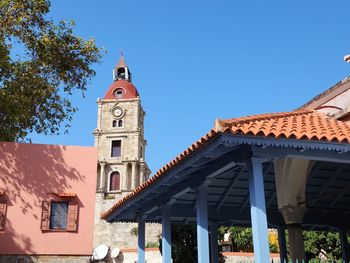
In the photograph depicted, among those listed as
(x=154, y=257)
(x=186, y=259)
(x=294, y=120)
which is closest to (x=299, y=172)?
(x=294, y=120)

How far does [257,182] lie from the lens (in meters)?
6.48

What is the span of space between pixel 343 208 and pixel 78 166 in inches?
342

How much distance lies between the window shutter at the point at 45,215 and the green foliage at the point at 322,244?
43.8ft

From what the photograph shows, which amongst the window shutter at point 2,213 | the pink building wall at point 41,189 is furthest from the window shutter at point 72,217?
the window shutter at point 2,213

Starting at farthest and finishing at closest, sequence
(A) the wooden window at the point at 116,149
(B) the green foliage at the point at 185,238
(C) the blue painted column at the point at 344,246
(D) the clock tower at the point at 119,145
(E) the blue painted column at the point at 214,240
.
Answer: (A) the wooden window at the point at 116,149, (D) the clock tower at the point at 119,145, (B) the green foliage at the point at 185,238, (C) the blue painted column at the point at 344,246, (E) the blue painted column at the point at 214,240

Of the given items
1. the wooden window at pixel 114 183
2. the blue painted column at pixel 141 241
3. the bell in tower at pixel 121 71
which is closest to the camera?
the blue painted column at pixel 141 241

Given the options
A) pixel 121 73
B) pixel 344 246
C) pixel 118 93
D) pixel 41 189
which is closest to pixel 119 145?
pixel 118 93

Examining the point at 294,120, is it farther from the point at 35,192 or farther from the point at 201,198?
the point at 35,192

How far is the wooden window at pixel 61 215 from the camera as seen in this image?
15266 mm

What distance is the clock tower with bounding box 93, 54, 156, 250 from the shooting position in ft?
159

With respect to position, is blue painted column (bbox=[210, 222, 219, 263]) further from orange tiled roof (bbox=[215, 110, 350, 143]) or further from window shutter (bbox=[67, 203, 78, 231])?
window shutter (bbox=[67, 203, 78, 231])

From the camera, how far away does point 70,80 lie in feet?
60.9

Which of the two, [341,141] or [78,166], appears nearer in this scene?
[341,141]

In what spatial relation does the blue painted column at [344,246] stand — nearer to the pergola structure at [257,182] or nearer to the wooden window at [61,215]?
the pergola structure at [257,182]
